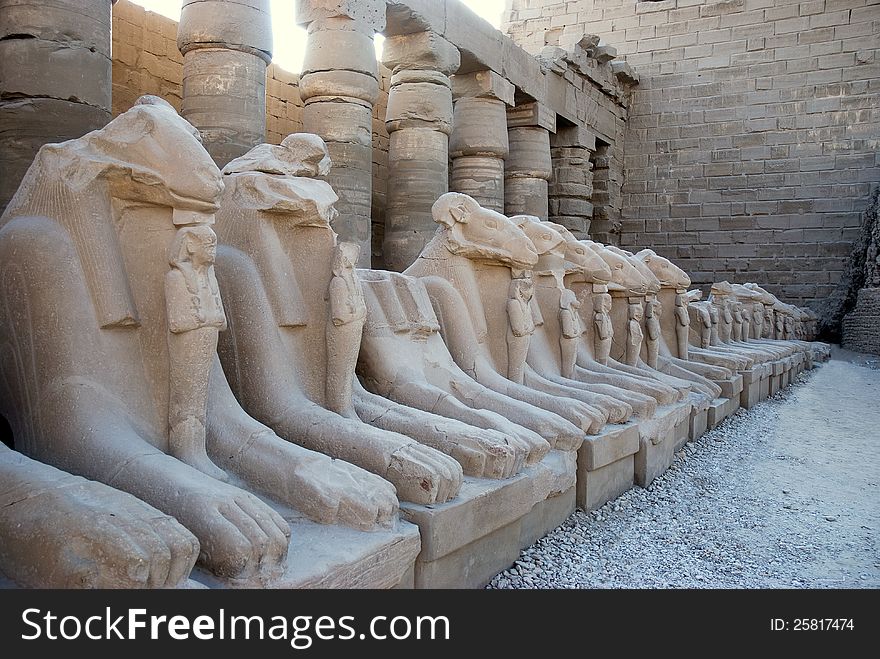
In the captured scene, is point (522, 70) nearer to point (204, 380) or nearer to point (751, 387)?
point (751, 387)

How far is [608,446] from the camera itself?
410cm

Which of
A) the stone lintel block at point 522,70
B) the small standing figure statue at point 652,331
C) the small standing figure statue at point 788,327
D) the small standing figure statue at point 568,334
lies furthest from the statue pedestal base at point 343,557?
the small standing figure statue at point 788,327

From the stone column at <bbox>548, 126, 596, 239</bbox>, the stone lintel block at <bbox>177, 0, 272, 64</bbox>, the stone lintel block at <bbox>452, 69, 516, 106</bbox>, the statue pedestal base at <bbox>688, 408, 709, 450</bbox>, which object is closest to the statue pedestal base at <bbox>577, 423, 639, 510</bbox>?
the statue pedestal base at <bbox>688, 408, 709, 450</bbox>

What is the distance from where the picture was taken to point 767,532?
12.3 feet

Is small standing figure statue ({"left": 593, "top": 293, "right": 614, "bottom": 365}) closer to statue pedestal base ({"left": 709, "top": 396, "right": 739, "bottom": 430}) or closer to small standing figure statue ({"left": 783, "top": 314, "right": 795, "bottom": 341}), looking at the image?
statue pedestal base ({"left": 709, "top": 396, "right": 739, "bottom": 430})

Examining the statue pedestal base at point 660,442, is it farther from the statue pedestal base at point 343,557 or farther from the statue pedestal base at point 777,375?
the statue pedestal base at point 777,375

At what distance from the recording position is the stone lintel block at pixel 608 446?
393 cm

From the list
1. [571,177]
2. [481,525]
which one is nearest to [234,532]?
[481,525]

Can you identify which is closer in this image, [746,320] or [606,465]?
[606,465]

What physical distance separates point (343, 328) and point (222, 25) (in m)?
4.92

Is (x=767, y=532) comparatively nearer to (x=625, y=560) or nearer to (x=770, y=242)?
(x=625, y=560)

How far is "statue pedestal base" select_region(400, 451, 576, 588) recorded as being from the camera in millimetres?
2562

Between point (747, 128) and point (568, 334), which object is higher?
point (747, 128)

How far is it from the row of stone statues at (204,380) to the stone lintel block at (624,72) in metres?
13.5
